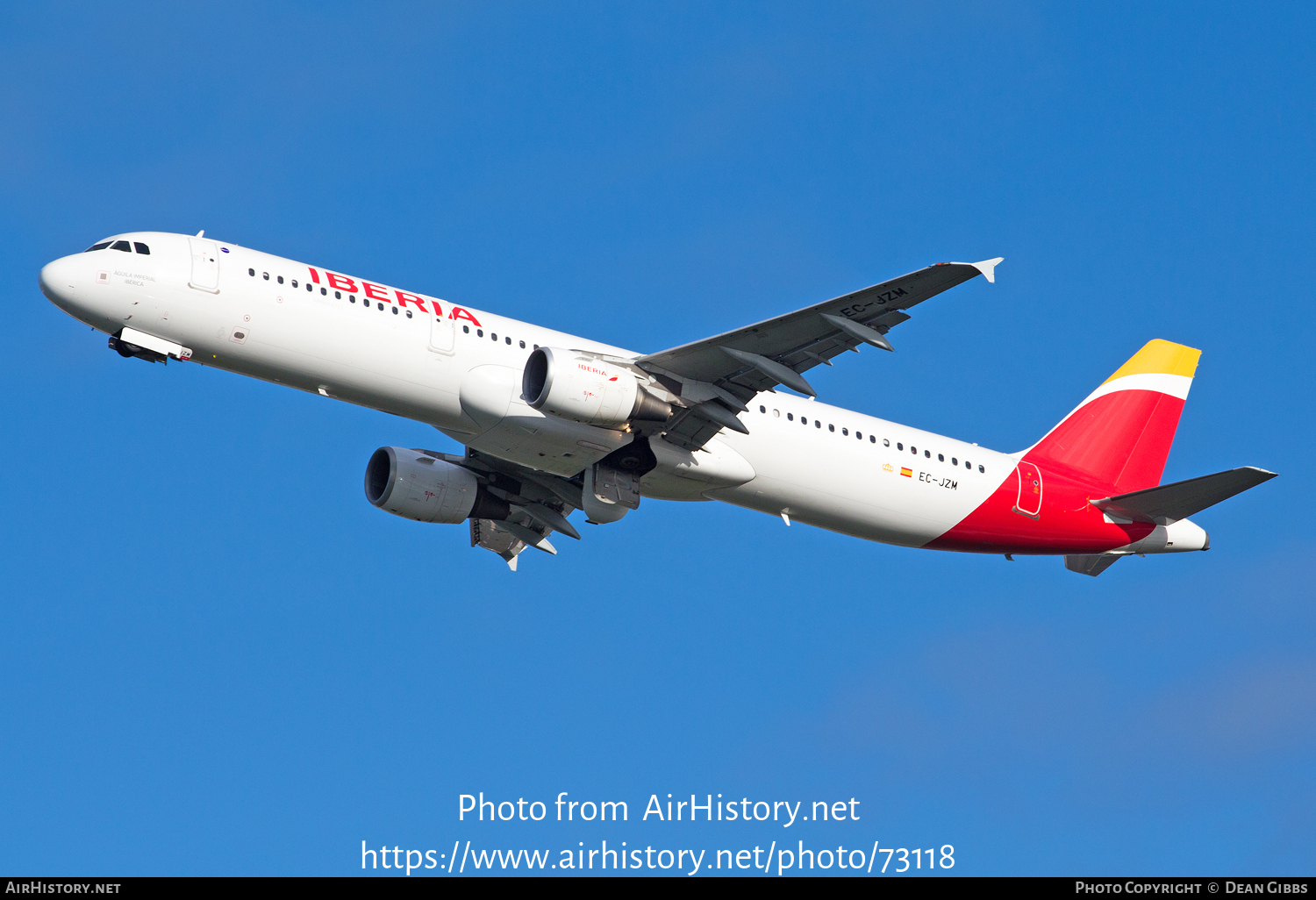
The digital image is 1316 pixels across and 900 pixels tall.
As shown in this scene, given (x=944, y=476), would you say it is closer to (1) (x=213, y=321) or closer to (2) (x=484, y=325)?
(2) (x=484, y=325)

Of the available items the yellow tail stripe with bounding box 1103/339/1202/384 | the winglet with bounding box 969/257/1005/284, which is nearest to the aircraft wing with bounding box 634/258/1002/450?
the winglet with bounding box 969/257/1005/284

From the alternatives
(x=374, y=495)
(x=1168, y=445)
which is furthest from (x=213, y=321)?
(x=1168, y=445)

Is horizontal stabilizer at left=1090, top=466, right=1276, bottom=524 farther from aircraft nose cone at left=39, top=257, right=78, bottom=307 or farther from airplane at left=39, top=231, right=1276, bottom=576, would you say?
aircraft nose cone at left=39, top=257, right=78, bottom=307

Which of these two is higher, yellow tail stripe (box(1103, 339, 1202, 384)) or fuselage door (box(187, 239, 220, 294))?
yellow tail stripe (box(1103, 339, 1202, 384))

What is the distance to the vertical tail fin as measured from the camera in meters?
41.4

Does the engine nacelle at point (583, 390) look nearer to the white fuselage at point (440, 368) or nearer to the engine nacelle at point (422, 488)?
the white fuselage at point (440, 368)

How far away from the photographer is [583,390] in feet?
108

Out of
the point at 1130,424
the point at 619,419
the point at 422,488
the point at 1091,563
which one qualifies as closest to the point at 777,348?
the point at 619,419

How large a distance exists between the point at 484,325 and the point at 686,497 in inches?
264

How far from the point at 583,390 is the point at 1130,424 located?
1795 cm

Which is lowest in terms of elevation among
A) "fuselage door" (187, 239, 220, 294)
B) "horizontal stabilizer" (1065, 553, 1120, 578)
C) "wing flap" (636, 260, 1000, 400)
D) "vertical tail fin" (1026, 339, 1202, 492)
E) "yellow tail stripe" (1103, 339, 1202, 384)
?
"horizontal stabilizer" (1065, 553, 1120, 578)

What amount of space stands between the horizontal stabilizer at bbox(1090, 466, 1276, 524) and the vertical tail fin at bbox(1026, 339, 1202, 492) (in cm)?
122

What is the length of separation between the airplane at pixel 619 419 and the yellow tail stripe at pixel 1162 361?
2.03m

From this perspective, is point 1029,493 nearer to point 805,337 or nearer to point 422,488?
point 805,337
